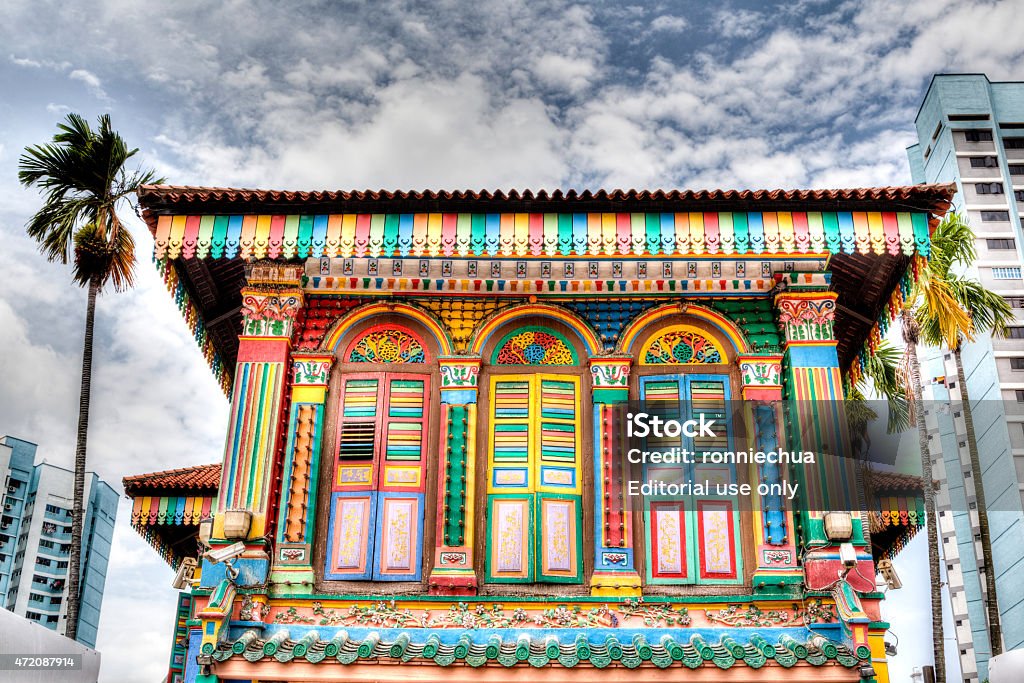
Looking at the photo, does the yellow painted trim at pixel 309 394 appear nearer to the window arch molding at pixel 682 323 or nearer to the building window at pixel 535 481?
the building window at pixel 535 481

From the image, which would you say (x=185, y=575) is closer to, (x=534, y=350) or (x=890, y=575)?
(x=534, y=350)

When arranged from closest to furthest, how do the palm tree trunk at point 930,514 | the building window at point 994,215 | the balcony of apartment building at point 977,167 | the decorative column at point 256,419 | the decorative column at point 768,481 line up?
the decorative column at point 256,419, the decorative column at point 768,481, the palm tree trunk at point 930,514, the building window at point 994,215, the balcony of apartment building at point 977,167

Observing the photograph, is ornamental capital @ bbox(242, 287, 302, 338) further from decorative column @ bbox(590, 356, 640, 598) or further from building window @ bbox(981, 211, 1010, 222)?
building window @ bbox(981, 211, 1010, 222)

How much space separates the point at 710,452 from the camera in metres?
11.3

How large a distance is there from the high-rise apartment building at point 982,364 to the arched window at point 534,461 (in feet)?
162

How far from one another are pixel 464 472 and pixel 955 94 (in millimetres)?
63339

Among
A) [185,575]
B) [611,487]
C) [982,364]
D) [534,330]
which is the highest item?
[982,364]

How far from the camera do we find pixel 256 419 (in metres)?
11.2

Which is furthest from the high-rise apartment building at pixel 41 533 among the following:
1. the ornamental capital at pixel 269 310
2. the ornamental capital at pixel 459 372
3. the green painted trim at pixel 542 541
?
the green painted trim at pixel 542 541

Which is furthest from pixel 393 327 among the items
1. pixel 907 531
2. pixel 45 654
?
pixel 907 531

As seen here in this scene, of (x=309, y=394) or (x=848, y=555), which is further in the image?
(x=309, y=394)

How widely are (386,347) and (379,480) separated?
1.74 meters

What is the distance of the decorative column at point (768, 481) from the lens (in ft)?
34.6

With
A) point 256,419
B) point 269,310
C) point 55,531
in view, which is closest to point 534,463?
point 256,419
